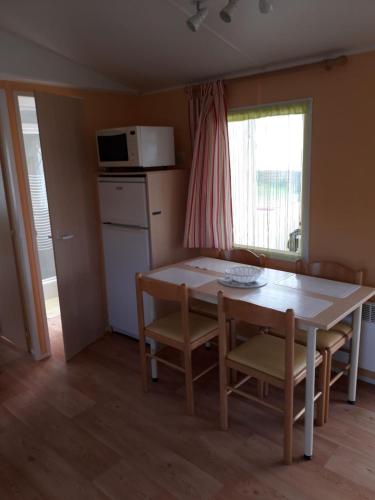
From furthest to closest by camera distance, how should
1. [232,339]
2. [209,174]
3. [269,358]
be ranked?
[209,174] < [232,339] < [269,358]

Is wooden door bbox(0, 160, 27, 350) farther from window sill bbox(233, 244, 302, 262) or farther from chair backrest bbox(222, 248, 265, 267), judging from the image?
window sill bbox(233, 244, 302, 262)

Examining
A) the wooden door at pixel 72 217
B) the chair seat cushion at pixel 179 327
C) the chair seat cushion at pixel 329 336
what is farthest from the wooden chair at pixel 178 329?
the wooden door at pixel 72 217

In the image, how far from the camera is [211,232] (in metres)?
3.25

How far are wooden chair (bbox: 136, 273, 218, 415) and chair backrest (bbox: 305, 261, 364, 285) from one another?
30.6 inches

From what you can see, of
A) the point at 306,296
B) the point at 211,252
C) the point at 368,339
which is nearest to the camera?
the point at 306,296

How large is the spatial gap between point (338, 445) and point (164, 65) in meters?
2.79

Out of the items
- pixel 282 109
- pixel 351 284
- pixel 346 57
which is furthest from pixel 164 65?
pixel 351 284

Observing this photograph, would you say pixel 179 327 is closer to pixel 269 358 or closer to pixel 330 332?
pixel 269 358

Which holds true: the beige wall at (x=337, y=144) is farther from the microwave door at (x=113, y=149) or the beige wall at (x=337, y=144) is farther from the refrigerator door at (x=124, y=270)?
the refrigerator door at (x=124, y=270)

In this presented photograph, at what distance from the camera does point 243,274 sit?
2.71 metres

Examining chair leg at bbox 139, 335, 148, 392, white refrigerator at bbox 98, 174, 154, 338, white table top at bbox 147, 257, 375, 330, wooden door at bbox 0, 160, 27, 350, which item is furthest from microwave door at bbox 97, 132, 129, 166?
chair leg at bbox 139, 335, 148, 392

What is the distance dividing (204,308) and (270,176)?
1.12 m

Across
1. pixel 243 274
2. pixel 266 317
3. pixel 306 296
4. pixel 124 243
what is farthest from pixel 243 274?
pixel 124 243

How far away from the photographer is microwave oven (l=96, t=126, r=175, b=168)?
120 inches
